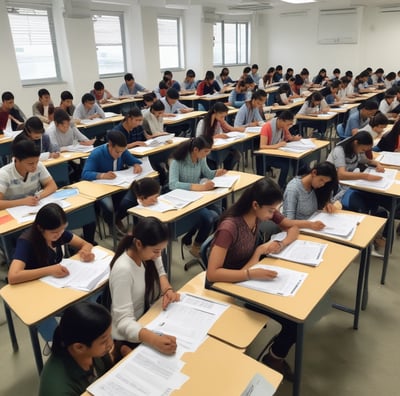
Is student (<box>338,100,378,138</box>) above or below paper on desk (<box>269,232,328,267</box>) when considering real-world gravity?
above

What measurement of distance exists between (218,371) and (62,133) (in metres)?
3.67

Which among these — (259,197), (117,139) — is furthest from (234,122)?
(259,197)

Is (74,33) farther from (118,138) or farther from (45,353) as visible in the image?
(45,353)

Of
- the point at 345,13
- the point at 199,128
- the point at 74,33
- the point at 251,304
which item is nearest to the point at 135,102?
the point at 74,33

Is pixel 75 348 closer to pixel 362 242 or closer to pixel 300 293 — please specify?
pixel 300 293

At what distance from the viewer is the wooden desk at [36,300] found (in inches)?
64.2

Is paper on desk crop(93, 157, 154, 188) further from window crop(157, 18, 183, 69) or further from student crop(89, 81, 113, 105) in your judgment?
window crop(157, 18, 183, 69)

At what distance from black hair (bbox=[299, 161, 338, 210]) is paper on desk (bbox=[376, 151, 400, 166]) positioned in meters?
1.39

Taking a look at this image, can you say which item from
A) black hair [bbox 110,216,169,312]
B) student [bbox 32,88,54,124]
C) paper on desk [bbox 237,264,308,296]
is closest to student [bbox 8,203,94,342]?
black hair [bbox 110,216,169,312]

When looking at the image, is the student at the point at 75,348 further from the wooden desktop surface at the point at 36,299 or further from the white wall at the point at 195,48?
the white wall at the point at 195,48

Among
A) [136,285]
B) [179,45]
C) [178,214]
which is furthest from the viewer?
[179,45]

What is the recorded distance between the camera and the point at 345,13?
1177 cm

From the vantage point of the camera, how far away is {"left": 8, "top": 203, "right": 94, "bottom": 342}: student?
1847 mm

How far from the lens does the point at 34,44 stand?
25.5 ft
